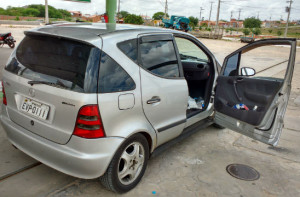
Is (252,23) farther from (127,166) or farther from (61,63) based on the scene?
(61,63)

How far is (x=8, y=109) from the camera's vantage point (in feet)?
8.54

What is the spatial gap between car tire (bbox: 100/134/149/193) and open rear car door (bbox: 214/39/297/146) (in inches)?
53.4

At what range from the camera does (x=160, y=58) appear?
2855mm

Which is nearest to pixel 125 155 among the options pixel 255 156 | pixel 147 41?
pixel 147 41

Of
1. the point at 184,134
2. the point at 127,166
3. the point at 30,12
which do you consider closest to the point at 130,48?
the point at 127,166

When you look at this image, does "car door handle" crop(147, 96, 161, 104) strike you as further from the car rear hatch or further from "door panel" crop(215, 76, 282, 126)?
"door panel" crop(215, 76, 282, 126)

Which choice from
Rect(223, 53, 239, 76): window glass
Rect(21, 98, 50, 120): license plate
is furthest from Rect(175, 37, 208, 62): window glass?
Rect(21, 98, 50, 120): license plate

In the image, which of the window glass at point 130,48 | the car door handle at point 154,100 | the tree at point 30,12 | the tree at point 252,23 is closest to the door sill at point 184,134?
the car door handle at point 154,100

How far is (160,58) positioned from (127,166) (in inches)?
48.8

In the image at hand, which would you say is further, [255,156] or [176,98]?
[255,156]

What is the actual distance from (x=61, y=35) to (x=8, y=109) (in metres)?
1.01

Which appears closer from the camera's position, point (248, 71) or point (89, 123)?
point (89, 123)

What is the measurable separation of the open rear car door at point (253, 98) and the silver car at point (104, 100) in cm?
1

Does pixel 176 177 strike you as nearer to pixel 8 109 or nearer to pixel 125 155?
pixel 125 155
